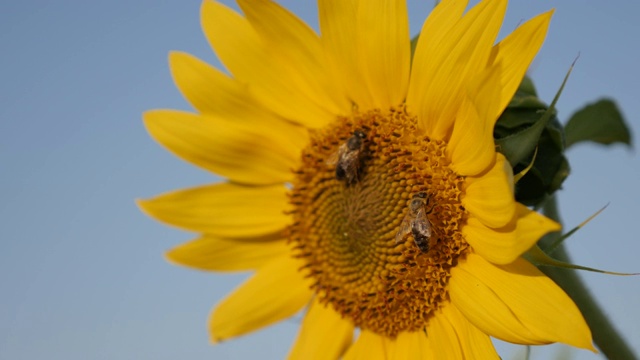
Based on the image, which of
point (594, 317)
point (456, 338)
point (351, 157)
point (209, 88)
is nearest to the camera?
point (456, 338)

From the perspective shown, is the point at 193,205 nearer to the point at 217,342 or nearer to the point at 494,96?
the point at 217,342

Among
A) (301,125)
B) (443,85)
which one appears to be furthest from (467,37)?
(301,125)

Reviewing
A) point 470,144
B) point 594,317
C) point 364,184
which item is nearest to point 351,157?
point 364,184

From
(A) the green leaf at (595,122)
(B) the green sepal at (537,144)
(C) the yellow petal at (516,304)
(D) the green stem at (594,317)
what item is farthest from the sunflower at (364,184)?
(A) the green leaf at (595,122)

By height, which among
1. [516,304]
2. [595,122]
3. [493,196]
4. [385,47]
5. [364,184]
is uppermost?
[385,47]

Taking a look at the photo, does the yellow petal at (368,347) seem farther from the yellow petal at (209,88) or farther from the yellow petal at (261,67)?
the yellow petal at (209,88)

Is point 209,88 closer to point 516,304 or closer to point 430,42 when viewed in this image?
point 430,42
